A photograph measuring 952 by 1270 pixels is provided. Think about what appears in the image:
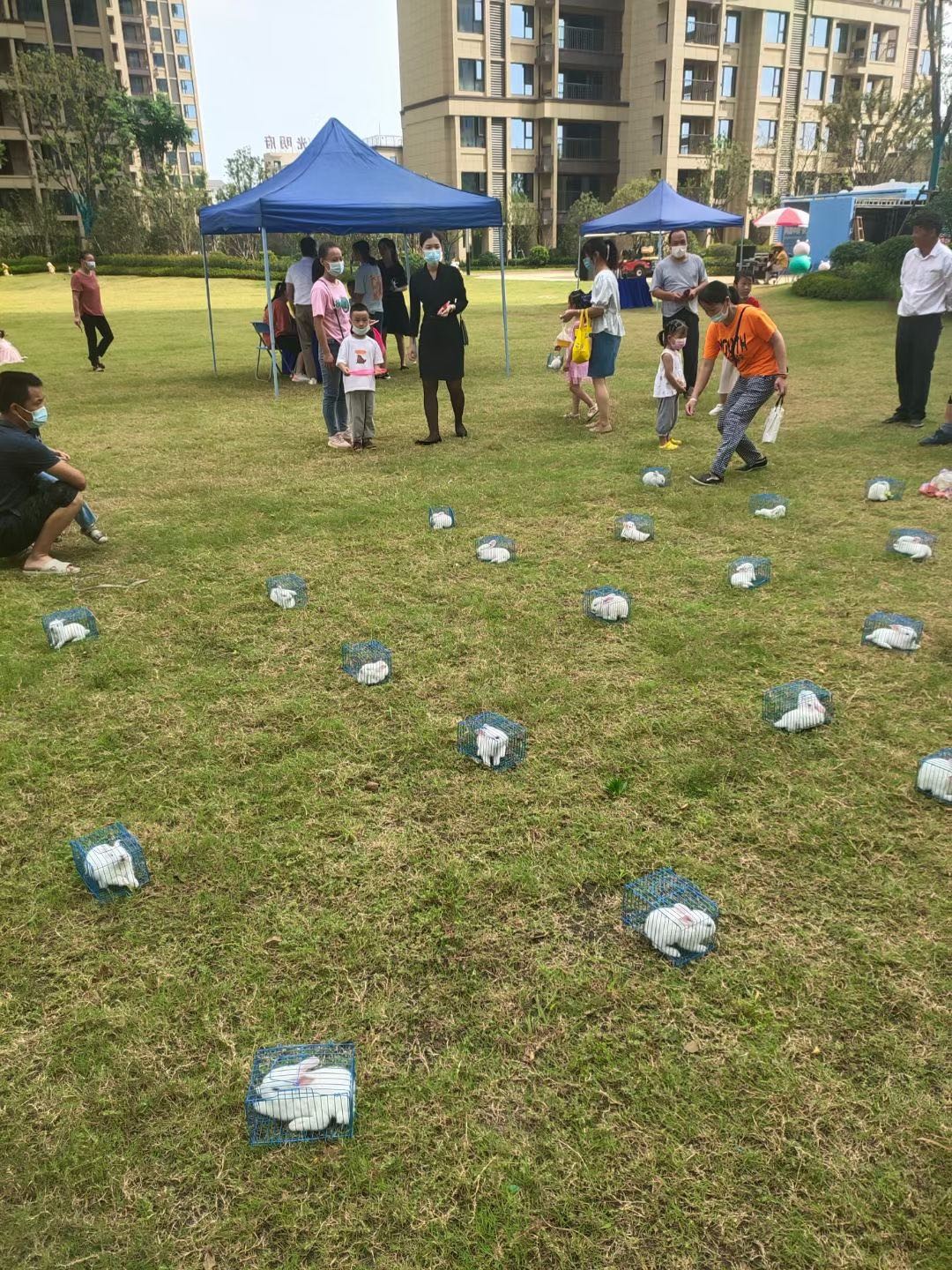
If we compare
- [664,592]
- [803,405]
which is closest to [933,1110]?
[664,592]

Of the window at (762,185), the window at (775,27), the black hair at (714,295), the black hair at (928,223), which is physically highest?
the window at (775,27)

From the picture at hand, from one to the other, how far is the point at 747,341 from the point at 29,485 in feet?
17.2

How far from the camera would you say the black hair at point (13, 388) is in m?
5.03

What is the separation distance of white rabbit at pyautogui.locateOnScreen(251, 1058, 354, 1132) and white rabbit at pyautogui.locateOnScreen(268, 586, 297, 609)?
3.23 meters

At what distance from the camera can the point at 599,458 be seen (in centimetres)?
801

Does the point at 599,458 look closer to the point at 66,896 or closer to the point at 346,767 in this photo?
the point at 346,767

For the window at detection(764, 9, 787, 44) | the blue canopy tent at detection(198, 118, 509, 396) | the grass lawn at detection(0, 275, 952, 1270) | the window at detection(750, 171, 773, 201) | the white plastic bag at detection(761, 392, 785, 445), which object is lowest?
the grass lawn at detection(0, 275, 952, 1270)

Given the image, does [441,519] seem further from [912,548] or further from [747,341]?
[912,548]

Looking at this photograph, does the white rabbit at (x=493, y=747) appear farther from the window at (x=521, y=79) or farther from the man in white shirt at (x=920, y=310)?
the window at (x=521, y=79)

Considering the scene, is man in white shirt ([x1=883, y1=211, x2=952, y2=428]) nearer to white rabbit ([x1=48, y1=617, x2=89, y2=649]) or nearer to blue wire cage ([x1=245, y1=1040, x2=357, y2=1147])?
white rabbit ([x1=48, y1=617, x2=89, y2=649])

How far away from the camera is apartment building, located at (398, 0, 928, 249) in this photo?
5325 centimetres

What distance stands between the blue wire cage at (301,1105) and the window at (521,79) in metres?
63.5

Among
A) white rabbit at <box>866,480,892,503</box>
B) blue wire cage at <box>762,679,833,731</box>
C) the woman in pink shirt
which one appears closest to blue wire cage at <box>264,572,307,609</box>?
blue wire cage at <box>762,679,833,731</box>

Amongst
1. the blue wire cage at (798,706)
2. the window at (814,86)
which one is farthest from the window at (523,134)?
the blue wire cage at (798,706)
